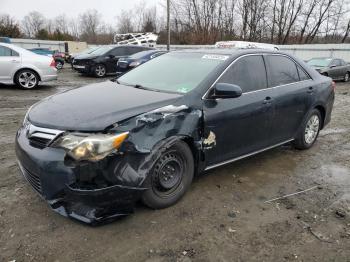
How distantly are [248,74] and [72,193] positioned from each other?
2.57 m

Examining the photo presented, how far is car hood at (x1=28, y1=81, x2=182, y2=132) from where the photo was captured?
2.94m

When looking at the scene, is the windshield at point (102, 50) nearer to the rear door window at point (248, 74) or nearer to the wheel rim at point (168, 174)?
the rear door window at point (248, 74)

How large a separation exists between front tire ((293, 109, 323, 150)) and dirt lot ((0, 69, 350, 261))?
75 cm

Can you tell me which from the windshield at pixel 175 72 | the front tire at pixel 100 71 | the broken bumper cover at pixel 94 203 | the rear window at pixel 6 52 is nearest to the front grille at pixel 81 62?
the front tire at pixel 100 71

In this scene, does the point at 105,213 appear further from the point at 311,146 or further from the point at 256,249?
A: the point at 311,146

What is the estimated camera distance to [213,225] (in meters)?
3.17

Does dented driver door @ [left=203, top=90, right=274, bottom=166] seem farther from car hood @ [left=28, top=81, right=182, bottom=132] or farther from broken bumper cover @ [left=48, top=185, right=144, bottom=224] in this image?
broken bumper cover @ [left=48, top=185, right=144, bottom=224]

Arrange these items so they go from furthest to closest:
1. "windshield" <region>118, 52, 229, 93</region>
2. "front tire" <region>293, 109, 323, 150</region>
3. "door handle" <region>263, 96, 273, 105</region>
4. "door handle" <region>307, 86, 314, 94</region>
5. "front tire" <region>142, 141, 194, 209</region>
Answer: "front tire" <region>293, 109, 323, 150</region> → "door handle" <region>307, 86, 314, 94</region> → "door handle" <region>263, 96, 273, 105</region> → "windshield" <region>118, 52, 229, 93</region> → "front tire" <region>142, 141, 194, 209</region>

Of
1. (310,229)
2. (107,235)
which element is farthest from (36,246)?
(310,229)

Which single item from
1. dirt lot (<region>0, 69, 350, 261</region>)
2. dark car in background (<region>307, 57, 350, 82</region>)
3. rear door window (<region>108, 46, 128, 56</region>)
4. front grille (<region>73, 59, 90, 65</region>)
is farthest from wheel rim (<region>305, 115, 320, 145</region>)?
rear door window (<region>108, 46, 128, 56</region>)

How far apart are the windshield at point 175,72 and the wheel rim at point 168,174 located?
779 millimetres

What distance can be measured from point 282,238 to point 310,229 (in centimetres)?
35

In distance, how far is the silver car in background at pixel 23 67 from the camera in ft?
33.7

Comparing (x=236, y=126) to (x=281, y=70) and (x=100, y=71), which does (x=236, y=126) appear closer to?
(x=281, y=70)
